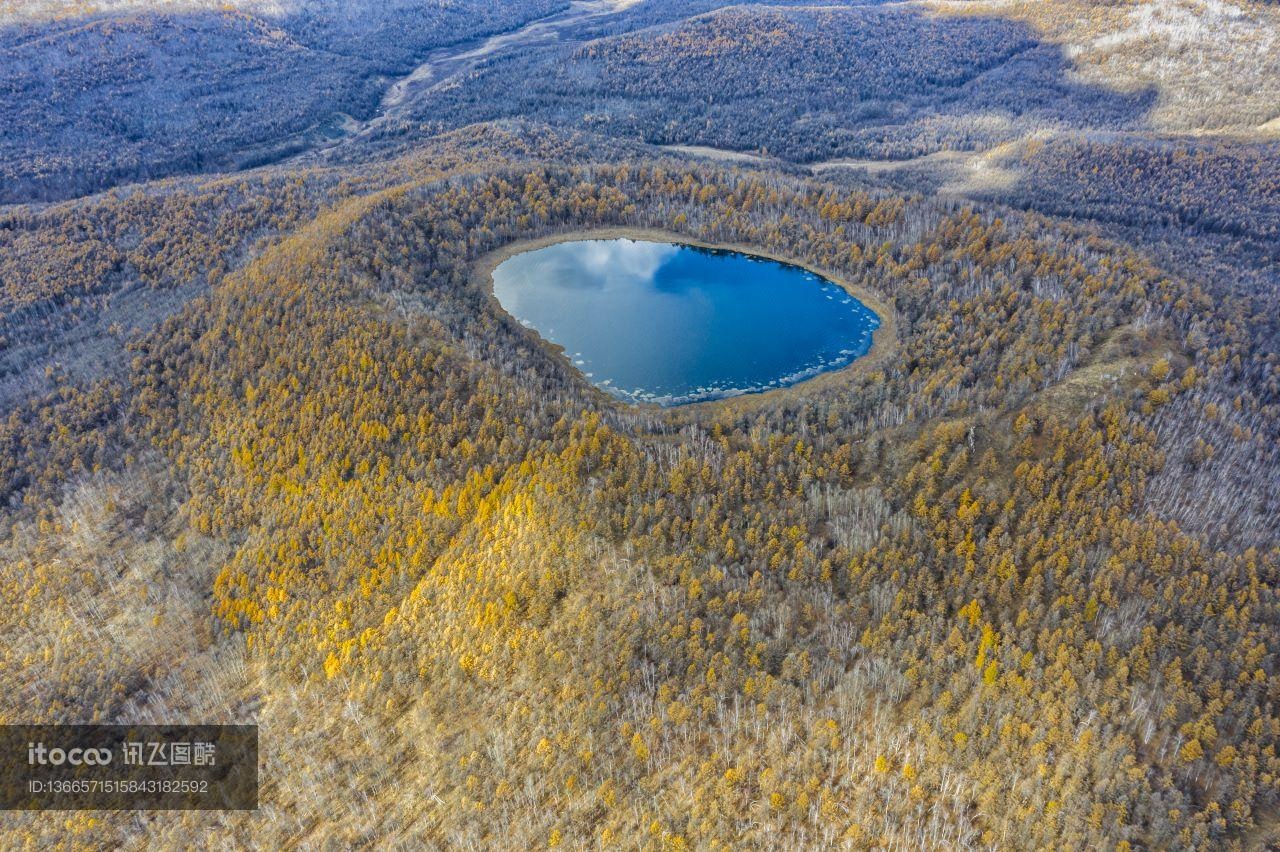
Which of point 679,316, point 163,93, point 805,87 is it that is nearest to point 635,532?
point 679,316

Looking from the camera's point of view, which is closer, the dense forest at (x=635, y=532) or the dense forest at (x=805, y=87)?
the dense forest at (x=635, y=532)

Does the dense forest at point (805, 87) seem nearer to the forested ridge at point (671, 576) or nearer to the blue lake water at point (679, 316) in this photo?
the blue lake water at point (679, 316)

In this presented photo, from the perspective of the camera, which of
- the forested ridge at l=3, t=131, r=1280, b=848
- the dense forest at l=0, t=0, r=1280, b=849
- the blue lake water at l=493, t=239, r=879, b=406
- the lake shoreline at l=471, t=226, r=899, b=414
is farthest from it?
the blue lake water at l=493, t=239, r=879, b=406

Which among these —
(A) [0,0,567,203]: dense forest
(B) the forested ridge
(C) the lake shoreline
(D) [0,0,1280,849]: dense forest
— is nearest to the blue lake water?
(C) the lake shoreline

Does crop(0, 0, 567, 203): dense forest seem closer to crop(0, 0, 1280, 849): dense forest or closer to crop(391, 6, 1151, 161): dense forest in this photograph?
crop(391, 6, 1151, 161): dense forest

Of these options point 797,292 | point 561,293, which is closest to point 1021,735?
point 797,292

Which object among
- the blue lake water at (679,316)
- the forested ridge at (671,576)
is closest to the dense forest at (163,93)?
the forested ridge at (671,576)

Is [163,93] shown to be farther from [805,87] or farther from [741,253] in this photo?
[741,253]
